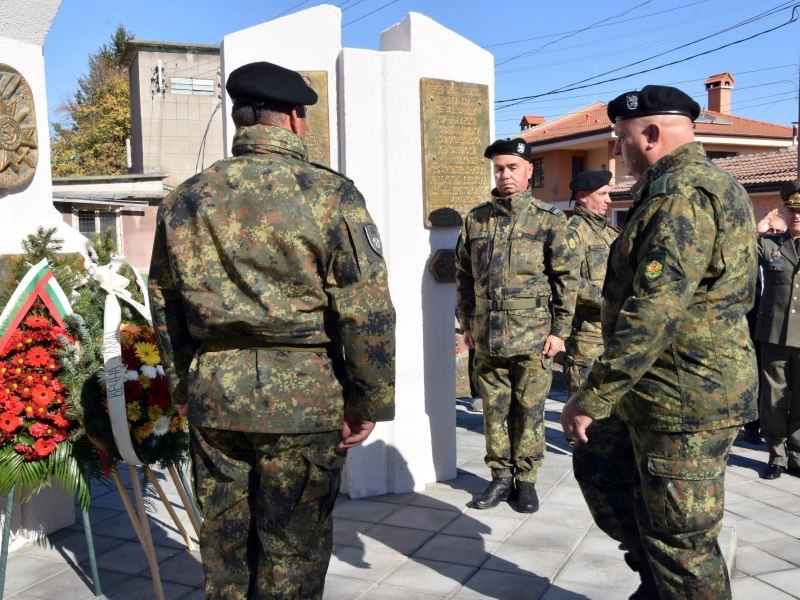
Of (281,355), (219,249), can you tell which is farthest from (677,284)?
(219,249)

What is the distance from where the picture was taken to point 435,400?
16.2 feet

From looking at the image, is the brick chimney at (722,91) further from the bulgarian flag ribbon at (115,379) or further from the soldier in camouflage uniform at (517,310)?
the bulgarian flag ribbon at (115,379)

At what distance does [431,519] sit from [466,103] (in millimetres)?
2574

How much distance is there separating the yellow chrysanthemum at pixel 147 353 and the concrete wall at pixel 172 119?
93.7 feet

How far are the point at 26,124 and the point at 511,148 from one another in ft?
8.90

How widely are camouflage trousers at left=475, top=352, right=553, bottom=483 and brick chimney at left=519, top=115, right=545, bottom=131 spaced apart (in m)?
40.2

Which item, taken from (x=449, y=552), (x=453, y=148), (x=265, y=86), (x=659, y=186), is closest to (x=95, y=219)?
(x=453, y=148)

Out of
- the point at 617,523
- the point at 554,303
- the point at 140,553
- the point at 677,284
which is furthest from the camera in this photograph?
the point at 554,303

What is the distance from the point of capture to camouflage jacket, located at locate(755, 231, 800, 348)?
532cm

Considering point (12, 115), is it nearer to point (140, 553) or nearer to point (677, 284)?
point (140, 553)

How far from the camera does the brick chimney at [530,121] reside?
143 feet

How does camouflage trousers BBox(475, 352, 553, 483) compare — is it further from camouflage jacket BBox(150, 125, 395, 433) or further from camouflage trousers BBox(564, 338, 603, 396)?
camouflage jacket BBox(150, 125, 395, 433)

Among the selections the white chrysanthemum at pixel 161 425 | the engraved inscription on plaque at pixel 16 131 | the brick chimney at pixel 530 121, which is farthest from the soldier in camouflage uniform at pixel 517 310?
the brick chimney at pixel 530 121

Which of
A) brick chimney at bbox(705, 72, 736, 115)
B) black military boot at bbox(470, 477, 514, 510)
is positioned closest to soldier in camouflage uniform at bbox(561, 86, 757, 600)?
black military boot at bbox(470, 477, 514, 510)
